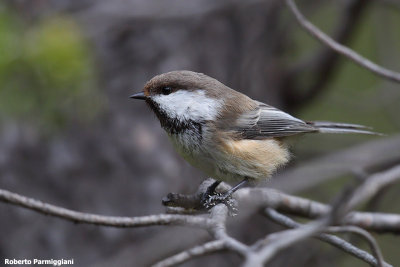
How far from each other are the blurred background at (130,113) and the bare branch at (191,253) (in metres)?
1.79

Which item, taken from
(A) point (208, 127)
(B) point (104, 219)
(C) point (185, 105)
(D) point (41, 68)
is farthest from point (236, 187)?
(D) point (41, 68)

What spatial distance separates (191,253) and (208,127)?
1242 millimetres

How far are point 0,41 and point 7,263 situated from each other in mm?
1667

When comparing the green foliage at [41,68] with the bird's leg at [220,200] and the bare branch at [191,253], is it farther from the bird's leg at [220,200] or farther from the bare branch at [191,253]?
the bare branch at [191,253]

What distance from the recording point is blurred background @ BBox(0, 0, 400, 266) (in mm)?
3445

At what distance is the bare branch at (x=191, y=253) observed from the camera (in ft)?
4.20

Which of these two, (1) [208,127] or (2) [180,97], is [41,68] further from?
(1) [208,127]

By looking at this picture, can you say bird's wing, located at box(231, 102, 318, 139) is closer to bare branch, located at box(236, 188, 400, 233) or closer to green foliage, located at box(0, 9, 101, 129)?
bare branch, located at box(236, 188, 400, 233)

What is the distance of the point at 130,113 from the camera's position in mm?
3770

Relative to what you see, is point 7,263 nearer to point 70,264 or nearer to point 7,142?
point 70,264

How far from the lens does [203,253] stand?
4.47ft

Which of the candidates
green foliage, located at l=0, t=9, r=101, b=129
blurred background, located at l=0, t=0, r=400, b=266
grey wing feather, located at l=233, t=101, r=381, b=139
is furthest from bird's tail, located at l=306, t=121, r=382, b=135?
green foliage, located at l=0, t=9, r=101, b=129

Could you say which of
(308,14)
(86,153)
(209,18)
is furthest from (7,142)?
(308,14)

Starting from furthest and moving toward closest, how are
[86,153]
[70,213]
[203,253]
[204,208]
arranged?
1. [86,153]
2. [204,208]
3. [70,213]
4. [203,253]
